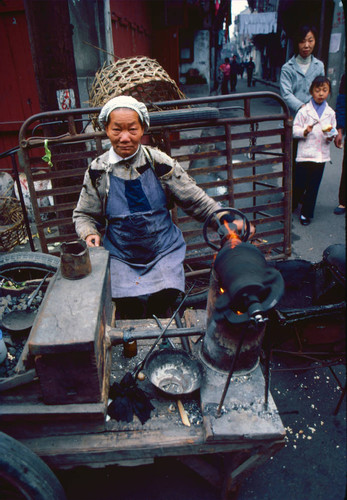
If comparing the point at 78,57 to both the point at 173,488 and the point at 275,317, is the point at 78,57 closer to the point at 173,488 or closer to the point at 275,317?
the point at 275,317

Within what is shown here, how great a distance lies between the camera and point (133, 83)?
3445 millimetres

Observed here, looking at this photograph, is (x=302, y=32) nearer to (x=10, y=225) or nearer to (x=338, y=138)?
(x=338, y=138)

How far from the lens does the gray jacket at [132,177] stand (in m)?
2.76

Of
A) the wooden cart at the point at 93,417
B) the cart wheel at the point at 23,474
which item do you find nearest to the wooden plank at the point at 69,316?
the wooden cart at the point at 93,417

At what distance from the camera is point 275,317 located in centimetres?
281

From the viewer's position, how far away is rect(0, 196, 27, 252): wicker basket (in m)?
4.99

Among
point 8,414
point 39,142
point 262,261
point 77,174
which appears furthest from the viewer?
point 77,174

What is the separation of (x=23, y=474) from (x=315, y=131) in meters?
5.22

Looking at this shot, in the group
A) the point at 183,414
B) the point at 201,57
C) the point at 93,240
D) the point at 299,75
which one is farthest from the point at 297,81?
the point at 201,57

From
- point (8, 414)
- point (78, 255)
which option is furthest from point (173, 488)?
point (78, 255)

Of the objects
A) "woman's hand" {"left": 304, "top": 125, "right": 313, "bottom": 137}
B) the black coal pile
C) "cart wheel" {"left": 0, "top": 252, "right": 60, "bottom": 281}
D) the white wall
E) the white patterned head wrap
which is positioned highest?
the white wall

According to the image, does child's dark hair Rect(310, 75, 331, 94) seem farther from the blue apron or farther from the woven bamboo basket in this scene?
the blue apron

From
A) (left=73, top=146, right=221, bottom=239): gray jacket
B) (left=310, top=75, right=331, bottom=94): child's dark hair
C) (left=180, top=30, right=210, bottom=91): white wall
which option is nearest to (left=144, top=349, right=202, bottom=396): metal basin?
(left=73, top=146, right=221, bottom=239): gray jacket

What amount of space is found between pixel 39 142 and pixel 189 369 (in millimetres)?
2418
